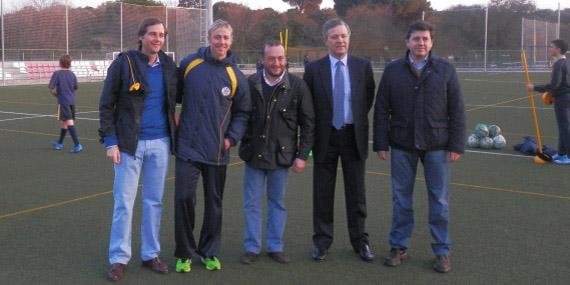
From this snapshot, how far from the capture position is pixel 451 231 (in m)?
Answer: 6.48

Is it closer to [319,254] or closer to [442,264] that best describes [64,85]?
[319,254]

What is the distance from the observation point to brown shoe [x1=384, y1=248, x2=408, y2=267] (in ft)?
17.9

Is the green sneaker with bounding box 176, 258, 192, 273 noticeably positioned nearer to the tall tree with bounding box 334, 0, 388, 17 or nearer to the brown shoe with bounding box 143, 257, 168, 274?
the brown shoe with bounding box 143, 257, 168, 274

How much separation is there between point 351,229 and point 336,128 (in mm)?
894

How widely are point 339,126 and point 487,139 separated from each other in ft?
23.9

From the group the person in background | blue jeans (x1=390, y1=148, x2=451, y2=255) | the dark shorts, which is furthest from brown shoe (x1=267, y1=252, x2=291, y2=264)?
the dark shorts

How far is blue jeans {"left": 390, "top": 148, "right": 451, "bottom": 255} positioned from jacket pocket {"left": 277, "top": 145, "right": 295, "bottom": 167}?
2.76 feet

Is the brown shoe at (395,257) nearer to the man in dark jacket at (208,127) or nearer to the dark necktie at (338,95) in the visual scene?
the dark necktie at (338,95)

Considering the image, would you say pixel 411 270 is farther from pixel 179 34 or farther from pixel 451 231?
pixel 179 34

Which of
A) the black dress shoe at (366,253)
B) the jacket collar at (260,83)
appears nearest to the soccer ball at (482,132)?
the black dress shoe at (366,253)

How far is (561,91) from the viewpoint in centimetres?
1047

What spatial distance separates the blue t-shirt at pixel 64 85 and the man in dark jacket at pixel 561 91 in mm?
7960

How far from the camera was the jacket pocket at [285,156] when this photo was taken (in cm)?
543

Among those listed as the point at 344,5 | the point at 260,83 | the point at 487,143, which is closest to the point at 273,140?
the point at 260,83
